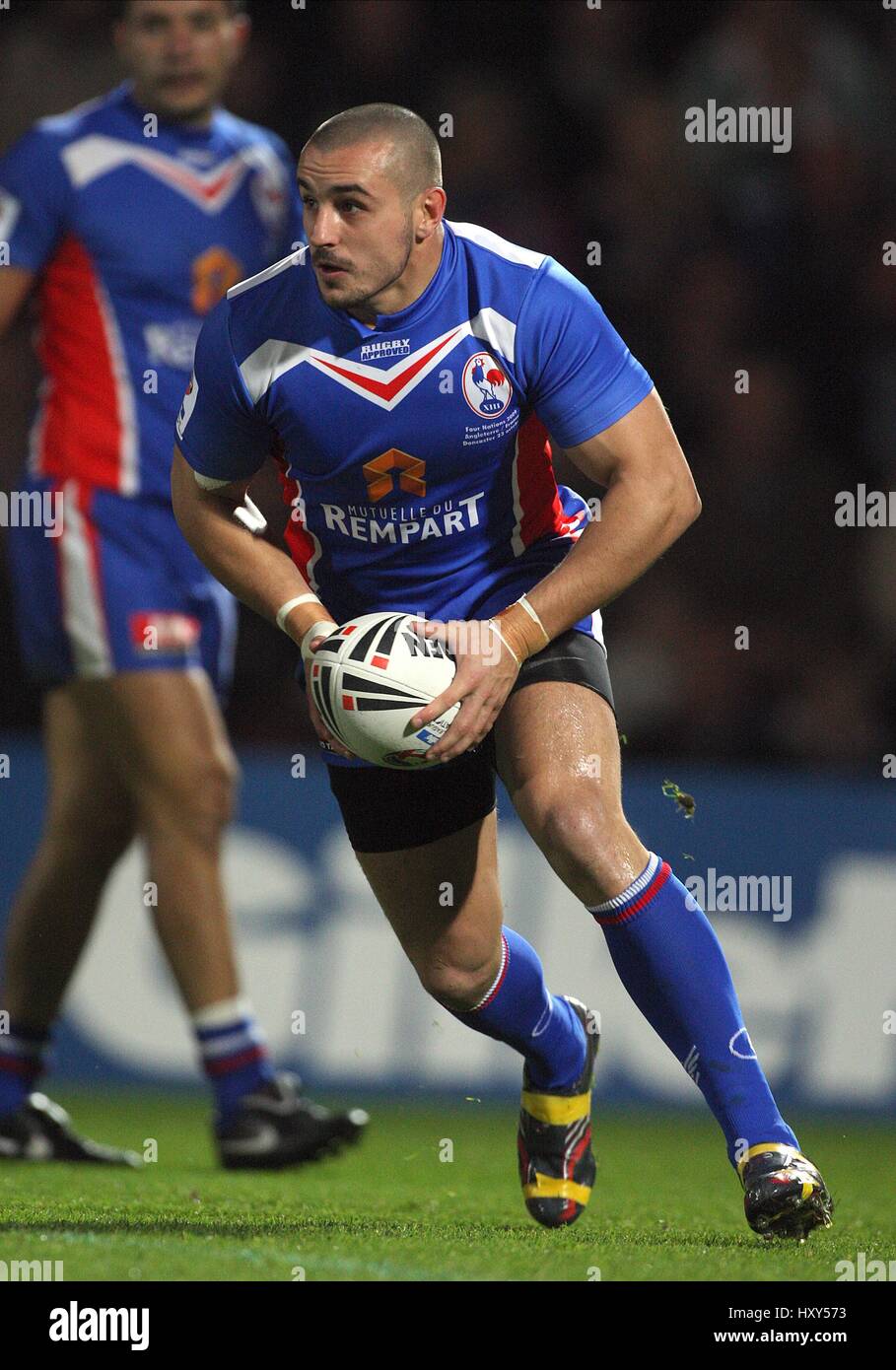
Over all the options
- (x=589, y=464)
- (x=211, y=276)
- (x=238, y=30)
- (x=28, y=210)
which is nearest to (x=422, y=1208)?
(x=589, y=464)

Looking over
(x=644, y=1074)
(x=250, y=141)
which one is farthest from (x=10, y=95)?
(x=644, y=1074)

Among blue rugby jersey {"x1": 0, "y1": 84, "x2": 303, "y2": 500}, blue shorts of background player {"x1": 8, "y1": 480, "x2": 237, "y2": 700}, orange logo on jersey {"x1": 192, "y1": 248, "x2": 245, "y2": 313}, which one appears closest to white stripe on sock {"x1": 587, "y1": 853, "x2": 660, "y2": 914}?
blue shorts of background player {"x1": 8, "y1": 480, "x2": 237, "y2": 700}

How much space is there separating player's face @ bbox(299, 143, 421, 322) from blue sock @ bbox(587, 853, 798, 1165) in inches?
53.0

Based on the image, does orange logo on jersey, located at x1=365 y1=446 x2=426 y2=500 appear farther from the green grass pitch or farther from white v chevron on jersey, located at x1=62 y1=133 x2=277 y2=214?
white v chevron on jersey, located at x1=62 y1=133 x2=277 y2=214

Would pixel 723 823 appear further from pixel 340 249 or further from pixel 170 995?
pixel 340 249

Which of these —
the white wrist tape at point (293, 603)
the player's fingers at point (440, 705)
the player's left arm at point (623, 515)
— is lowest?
the player's fingers at point (440, 705)

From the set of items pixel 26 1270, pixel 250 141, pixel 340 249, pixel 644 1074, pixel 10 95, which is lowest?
pixel 644 1074

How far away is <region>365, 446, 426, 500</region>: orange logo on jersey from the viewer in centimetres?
437

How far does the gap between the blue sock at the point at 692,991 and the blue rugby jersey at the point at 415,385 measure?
921 millimetres

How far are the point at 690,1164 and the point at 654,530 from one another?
2.89 metres

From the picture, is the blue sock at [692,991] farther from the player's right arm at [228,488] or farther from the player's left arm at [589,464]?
the player's right arm at [228,488]

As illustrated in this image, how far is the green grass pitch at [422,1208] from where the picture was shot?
159 inches

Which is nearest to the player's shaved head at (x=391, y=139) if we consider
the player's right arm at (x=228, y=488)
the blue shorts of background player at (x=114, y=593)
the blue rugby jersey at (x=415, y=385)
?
the blue rugby jersey at (x=415, y=385)

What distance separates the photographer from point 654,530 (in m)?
4.30
